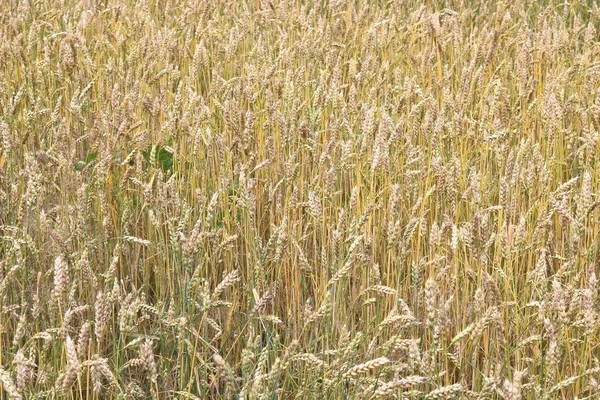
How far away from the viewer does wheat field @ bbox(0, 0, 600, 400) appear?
4.83 feet

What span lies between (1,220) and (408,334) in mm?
1082

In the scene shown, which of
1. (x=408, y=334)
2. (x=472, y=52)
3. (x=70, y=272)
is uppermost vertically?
(x=472, y=52)

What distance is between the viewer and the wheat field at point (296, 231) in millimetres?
1473

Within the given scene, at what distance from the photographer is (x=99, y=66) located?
299 centimetres

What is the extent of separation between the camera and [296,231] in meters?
2.22

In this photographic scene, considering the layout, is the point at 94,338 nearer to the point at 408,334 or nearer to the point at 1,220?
the point at 1,220

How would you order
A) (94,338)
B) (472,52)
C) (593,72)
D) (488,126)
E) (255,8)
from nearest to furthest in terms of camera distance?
(94,338)
(488,126)
(593,72)
(472,52)
(255,8)

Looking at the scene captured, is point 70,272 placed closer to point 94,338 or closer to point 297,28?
point 94,338

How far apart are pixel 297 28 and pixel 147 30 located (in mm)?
652

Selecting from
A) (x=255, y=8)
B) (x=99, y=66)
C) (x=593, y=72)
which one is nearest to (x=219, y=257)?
(x=99, y=66)

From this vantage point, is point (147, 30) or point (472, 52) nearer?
point (147, 30)

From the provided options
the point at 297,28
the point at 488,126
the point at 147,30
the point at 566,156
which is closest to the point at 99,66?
the point at 147,30

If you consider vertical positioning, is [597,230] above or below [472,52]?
below

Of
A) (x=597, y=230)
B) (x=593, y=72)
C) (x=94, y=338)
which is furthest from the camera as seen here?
(x=593, y=72)
